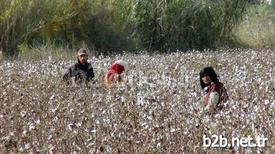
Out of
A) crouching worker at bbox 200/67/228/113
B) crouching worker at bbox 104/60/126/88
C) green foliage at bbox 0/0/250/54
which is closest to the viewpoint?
crouching worker at bbox 200/67/228/113

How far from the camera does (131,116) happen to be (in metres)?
5.86

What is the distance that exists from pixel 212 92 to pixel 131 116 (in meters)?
0.78

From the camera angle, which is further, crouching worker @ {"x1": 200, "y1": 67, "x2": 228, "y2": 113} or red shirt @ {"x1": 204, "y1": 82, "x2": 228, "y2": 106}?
red shirt @ {"x1": 204, "y1": 82, "x2": 228, "y2": 106}

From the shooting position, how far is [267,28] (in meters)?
21.7

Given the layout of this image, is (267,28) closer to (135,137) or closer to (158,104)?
(158,104)

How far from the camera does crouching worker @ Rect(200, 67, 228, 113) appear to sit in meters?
6.05

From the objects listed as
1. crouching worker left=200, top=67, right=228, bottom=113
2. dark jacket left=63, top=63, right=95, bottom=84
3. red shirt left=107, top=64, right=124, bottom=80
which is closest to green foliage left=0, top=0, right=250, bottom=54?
dark jacket left=63, top=63, right=95, bottom=84

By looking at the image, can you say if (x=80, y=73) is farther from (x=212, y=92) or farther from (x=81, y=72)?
(x=212, y=92)

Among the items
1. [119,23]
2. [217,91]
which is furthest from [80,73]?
[119,23]

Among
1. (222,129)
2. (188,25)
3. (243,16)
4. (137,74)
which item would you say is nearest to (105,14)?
(188,25)

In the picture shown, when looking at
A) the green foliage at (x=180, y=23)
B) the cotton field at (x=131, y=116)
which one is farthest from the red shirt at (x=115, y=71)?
the green foliage at (x=180, y=23)

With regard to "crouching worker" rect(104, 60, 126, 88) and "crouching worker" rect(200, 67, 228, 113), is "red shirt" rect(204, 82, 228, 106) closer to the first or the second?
"crouching worker" rect(200, 67, 228, 113)

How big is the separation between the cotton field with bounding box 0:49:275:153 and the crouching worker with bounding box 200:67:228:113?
0.09m

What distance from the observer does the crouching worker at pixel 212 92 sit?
238 inches
